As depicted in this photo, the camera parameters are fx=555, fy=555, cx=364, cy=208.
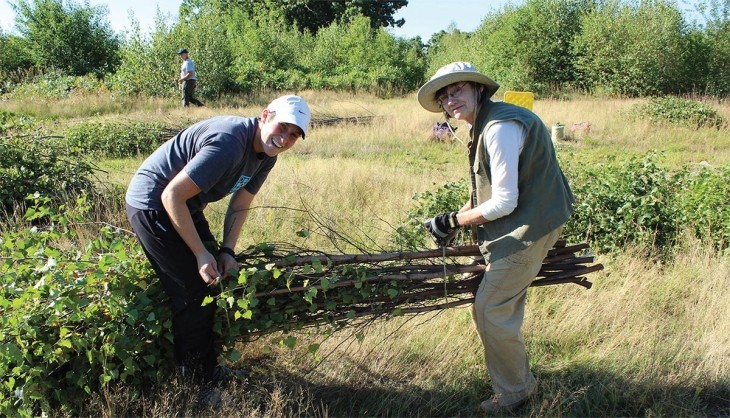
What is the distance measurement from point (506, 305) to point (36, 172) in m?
5.60

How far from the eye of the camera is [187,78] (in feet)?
57.8

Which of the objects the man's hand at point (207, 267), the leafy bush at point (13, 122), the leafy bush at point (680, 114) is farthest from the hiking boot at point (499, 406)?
the leafy bush at point (680, 114)

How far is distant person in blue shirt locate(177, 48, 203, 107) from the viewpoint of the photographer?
17.4 metres

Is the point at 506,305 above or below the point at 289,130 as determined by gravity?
below

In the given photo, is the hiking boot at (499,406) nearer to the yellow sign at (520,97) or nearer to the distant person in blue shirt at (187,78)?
the yellow sign at (520,97)

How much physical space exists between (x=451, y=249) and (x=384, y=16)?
192 ft

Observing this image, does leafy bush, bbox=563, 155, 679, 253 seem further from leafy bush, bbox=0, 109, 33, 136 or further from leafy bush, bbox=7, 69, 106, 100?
leafy bush, bbox=7, 69, 106, 100

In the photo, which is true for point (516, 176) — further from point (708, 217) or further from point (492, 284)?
point (708, 217)

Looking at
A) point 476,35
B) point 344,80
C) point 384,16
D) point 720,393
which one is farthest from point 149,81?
point 384,16

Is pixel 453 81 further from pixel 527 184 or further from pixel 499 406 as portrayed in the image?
pixel 499 406

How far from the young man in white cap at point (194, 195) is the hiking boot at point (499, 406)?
5.29 feet

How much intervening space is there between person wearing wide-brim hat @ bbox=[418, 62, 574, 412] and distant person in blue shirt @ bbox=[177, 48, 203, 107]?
1595 centimetres

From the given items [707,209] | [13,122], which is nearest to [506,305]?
[707,209]

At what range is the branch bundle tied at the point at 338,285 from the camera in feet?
9.53
